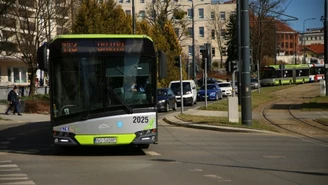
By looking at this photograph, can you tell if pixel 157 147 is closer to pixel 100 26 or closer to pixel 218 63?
pixel 100 26

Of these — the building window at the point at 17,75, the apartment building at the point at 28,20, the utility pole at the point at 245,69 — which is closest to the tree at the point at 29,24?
the apartment building at the point at 28,20

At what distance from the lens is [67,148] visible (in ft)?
47.2

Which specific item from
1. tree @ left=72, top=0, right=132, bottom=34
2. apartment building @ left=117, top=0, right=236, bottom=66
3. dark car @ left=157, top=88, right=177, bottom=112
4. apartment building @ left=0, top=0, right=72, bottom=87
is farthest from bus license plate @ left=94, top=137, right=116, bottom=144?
apartment building @ left=117, top=0, right=236, bottom=66

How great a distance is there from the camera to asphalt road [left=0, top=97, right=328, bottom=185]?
31.8ft

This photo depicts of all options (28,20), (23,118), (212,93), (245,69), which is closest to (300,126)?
(245,69)

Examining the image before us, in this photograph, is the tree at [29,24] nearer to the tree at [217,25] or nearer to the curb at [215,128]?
the curb at [215,128]

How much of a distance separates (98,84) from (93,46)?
989 mm

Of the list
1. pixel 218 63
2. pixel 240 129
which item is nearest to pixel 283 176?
pixel 240 129

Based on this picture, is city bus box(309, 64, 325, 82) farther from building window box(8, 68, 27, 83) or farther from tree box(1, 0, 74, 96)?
tree box(1, 0, 74, 96)

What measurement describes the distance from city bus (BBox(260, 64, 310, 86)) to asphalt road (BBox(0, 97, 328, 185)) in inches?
2217

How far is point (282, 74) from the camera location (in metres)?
73.8

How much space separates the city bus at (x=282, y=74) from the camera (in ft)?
239

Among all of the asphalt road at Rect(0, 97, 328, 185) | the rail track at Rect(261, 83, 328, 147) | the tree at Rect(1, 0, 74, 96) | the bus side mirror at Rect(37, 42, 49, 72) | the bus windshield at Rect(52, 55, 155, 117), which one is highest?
the tree at Rect(1, 0, 74, 96)

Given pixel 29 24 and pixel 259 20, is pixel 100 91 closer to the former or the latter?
pixel 29 24
